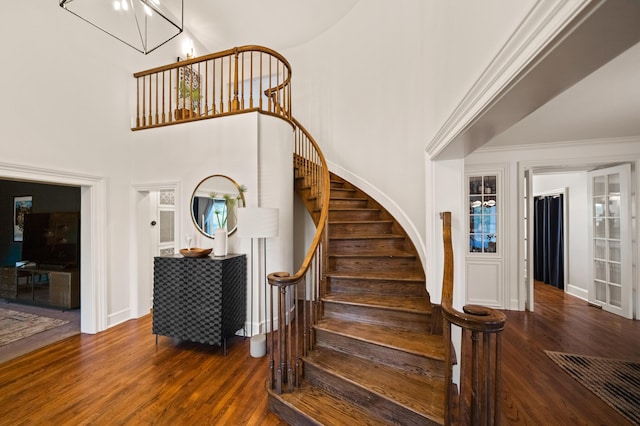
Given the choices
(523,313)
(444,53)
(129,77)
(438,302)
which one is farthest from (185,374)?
(523,313)

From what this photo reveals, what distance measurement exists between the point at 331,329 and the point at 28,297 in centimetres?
544

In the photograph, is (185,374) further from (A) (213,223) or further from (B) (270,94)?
(B) (270,94)

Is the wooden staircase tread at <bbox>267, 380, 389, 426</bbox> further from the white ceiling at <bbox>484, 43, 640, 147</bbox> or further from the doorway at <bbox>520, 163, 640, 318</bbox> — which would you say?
the doorway at <bbox>520, 163, 640, 318</bbox>

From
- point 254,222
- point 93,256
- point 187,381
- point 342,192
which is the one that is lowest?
point 187,381

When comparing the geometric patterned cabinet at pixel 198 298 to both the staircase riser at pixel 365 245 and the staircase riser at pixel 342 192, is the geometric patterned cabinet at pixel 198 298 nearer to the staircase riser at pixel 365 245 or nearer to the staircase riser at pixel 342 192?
the staircase riser at pixel 365 245

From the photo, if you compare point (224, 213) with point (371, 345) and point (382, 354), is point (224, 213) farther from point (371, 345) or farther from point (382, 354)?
point (382, 354)

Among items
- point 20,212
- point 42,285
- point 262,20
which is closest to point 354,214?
point 262,20

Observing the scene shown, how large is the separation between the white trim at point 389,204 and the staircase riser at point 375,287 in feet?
0.85

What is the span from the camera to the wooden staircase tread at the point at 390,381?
1.72 metres

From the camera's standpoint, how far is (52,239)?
4426mm

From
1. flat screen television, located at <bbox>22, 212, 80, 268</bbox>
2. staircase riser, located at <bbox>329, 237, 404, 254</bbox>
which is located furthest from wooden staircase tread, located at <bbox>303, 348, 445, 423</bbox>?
flat screen television, located at <bbox>22, 212, 80, 268</bbox>

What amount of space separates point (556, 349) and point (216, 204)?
4275mm

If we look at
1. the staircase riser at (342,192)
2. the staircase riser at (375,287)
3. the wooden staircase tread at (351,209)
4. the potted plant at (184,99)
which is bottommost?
the staircase riser at (375,287)

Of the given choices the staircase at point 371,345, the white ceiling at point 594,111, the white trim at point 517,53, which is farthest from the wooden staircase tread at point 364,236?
the white ceiling at point 594,111
